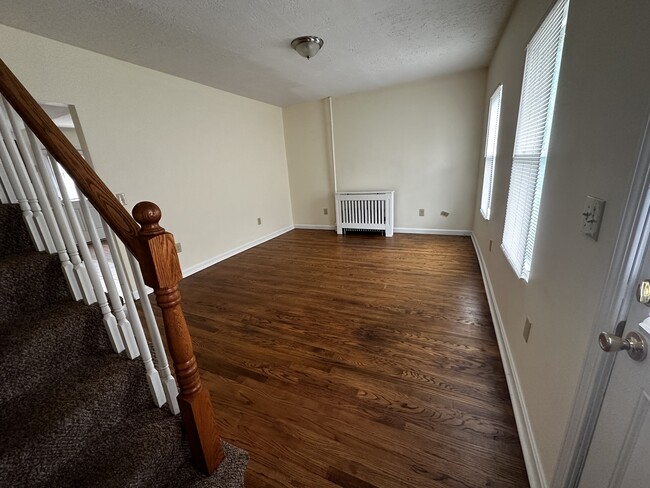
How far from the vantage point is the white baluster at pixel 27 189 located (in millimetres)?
1069

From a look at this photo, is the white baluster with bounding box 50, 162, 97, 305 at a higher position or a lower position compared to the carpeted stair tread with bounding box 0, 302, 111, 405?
higher

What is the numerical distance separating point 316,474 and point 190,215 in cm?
319

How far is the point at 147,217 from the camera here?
0.81 metres

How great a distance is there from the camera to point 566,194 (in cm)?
100

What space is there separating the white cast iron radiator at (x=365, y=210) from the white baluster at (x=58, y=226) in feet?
13.3

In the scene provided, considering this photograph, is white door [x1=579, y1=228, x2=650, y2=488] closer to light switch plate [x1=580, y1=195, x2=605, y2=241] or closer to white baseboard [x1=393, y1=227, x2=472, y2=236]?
light switch plate [x1=580, y1=195, x2=605, y2=241]

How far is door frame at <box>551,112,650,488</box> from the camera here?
59cm

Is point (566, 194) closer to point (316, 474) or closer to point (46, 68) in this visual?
point (316, 474)

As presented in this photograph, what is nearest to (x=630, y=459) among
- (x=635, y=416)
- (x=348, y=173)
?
(x=635, y=416)

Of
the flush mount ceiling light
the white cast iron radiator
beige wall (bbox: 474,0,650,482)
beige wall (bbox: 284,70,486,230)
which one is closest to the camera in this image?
beige wall (bbox: 474,0,650,482)

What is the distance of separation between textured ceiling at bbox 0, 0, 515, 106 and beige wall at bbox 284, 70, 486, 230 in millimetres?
712

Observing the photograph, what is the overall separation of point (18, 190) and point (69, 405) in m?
0.92

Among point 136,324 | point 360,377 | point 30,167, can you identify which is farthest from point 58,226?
point 360,377

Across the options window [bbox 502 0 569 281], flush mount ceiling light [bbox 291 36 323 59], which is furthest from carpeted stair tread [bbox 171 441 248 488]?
flush mount ceiling light [bbox 291 36 323 59]
